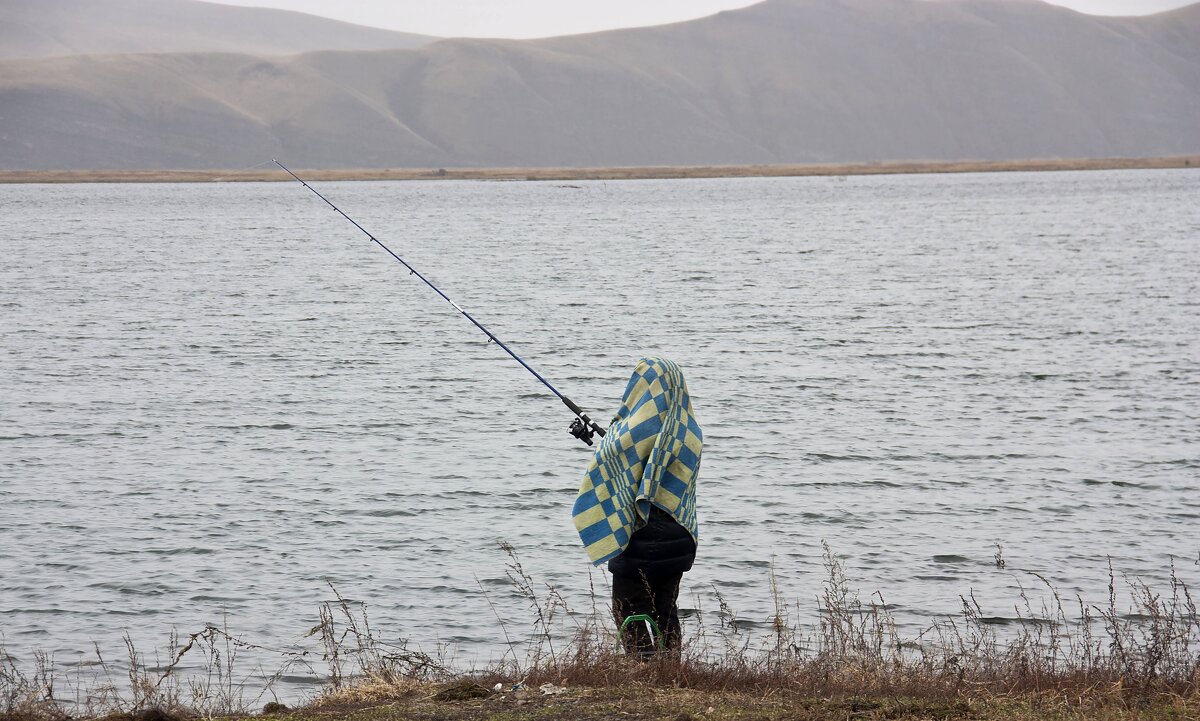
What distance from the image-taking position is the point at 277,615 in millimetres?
10977

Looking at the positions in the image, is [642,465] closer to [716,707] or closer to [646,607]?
[646,607]

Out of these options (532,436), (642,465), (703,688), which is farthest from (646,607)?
(532,436)

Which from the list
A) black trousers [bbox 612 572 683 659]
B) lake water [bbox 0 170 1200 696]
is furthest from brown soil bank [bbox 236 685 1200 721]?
lake water [bbox 0 170 1200 696]

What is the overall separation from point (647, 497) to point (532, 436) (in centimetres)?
1164

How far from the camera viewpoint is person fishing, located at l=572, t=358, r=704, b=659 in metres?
7.30

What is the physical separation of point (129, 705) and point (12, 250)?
55.1 meters

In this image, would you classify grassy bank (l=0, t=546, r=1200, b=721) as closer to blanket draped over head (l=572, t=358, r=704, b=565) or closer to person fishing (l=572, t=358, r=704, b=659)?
person fishing (l=572, t=358, r=704, b=659)

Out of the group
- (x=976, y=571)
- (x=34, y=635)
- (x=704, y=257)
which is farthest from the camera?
(x=704, y=257)

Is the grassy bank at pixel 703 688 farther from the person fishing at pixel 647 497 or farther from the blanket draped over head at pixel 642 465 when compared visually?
the blanket draped over head at pixel 642 465

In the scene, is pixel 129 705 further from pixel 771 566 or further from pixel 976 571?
pixel 976 571

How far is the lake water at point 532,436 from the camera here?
38.8 feet

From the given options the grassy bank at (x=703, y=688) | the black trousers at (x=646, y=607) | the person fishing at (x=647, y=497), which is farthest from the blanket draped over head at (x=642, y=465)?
the grassy bank at (x=703, y=688)

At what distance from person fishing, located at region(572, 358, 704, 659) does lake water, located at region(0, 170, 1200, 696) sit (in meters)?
2.86

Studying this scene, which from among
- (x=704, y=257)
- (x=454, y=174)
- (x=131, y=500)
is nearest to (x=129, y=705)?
(x=131, y=500)
